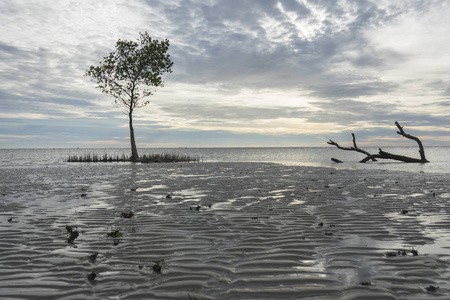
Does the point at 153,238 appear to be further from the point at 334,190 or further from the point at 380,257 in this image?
the point at 334,190

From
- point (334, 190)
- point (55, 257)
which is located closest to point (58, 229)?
point (55, 257)

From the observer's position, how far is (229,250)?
4.83m

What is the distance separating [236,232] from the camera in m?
5.95

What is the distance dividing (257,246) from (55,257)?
2.96 m

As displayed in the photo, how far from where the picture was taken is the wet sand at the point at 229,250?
11.2ft

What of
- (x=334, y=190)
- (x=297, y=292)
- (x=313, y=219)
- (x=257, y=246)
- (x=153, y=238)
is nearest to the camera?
(x=297, y=292)

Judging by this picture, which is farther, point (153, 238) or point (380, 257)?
point (153, 238)

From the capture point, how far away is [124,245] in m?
5.12

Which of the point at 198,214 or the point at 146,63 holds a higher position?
the point at 146,63

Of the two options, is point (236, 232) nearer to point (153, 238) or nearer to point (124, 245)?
point (153, 238)

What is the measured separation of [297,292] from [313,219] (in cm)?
393

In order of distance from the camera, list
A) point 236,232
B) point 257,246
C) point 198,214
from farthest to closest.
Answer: point 198,214
point 236,232
point 257,246

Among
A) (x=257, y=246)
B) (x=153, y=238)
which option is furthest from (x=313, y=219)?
(x=153, y=238)

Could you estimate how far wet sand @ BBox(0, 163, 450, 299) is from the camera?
3.42m
